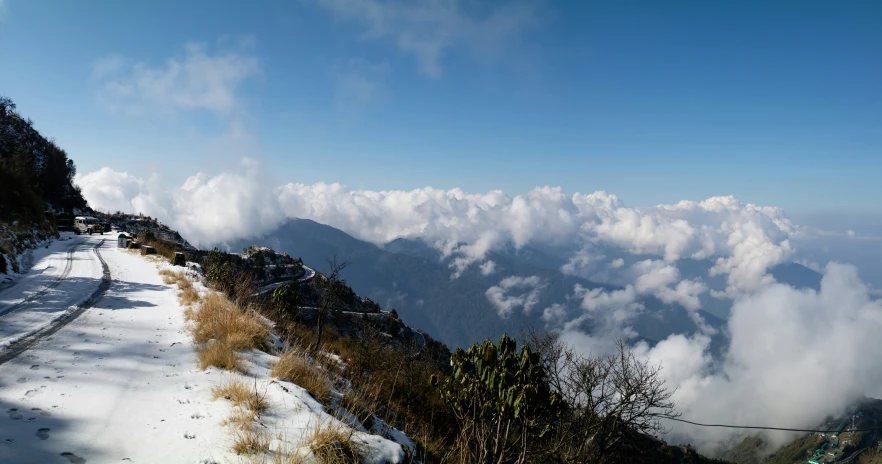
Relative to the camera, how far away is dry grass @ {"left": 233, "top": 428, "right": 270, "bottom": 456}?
3.89m

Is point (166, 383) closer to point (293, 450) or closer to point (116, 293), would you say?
point (293, 450)

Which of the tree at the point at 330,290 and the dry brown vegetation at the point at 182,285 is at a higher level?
the tree at the point at 330,290

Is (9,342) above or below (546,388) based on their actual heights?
below

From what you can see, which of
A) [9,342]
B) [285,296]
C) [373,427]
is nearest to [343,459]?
[373,427]

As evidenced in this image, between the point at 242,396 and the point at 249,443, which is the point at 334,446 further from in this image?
the point at 242,396

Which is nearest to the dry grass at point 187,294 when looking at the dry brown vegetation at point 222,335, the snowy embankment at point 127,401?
the dry brown vegetation at point 222,335

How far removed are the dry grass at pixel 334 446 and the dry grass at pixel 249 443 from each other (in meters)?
0.44

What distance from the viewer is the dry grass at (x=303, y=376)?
5969 millimetres

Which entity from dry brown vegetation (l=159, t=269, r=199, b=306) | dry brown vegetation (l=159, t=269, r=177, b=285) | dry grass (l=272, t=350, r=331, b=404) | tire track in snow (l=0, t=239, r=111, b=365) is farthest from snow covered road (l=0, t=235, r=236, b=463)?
dry brown vegetation (l=159, t=269, r=177, b=285)

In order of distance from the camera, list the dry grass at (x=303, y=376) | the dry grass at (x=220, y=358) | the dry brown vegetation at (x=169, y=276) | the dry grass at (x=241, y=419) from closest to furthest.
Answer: the dry grass at (x=241, y=419), the dry grass at (x=303, y=376), the dry grass at (x=220, y=358), the dry brown vegetation at (x=169, y=276)

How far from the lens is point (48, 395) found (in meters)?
4.94

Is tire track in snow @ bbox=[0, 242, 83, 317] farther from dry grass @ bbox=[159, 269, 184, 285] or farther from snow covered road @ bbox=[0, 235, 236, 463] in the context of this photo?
dry grass @ bbox=[159, 269, 184, 285]

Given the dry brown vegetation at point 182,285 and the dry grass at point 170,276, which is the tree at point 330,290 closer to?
the dry brown vegetation at point 182,285

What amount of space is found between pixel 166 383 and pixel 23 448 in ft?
6.80
